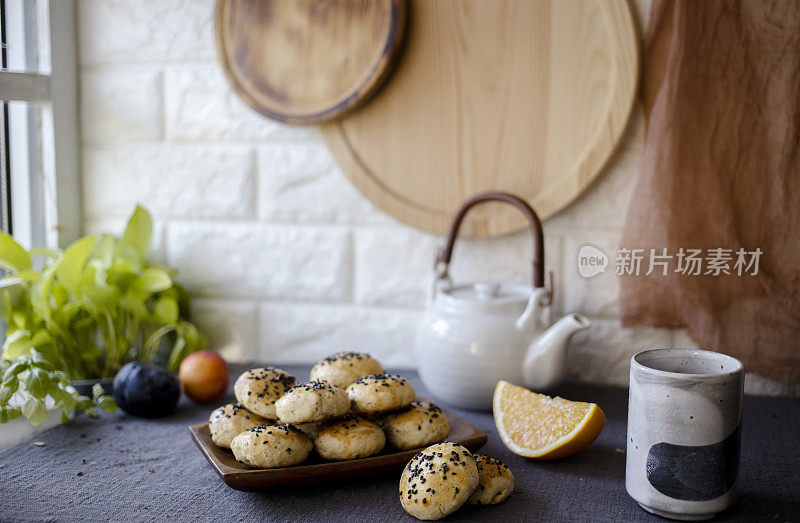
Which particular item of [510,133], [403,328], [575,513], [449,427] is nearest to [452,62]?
[510,133]

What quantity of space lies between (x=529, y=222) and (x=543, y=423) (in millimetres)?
328

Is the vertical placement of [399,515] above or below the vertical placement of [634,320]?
below

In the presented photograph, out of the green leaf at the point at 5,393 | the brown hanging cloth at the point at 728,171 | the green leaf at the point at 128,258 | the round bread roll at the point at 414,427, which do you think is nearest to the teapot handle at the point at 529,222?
the brown hanging cloth at the point at 728,171

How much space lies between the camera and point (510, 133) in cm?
108

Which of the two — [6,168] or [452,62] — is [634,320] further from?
[6,168]

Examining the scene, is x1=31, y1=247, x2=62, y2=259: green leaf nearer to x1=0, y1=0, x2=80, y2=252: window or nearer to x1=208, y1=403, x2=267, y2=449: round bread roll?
x1=0, y1=0, x2=80, y2=252: window

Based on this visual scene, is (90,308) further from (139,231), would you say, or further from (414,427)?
(414,427)

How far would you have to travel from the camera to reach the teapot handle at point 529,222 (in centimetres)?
98

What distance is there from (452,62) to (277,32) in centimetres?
29

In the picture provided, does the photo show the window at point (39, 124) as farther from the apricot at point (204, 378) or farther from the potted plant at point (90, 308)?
the apricot at point (204, 378)

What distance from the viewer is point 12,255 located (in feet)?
3.36

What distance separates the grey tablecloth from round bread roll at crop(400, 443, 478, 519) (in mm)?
26

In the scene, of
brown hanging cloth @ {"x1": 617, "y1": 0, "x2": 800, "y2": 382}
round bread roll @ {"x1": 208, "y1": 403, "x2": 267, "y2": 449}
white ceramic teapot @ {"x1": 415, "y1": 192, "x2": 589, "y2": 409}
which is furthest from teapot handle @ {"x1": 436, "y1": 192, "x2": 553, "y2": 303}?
round bread roll @ {"x1": 208, "y1": 403, "x2": 267, "y2": 449}

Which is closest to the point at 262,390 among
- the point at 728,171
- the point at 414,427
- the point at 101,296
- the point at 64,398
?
the point at 414,427
